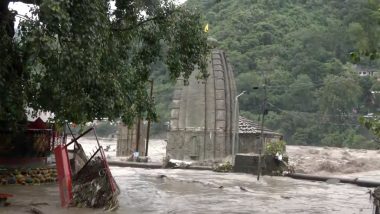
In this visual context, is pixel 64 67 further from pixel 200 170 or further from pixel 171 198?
pixel 200 170

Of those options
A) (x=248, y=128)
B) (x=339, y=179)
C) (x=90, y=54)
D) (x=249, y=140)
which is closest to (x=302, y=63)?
(x=248, y=128)

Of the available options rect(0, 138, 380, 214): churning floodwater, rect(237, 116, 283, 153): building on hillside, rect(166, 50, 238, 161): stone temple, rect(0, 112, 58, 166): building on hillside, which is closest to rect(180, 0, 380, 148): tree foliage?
rect(237, 116, 283, 153): building on hillside

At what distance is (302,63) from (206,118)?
43.6 m

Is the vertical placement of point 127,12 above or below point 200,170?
above

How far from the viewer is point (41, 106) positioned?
11938 mm

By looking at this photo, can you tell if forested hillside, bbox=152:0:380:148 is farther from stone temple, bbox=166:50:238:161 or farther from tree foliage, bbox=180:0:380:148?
stone temple, bbox=166:50:238:161

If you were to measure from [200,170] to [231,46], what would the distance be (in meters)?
47.1

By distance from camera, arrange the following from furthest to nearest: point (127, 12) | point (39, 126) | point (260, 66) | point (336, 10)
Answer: point (336, 10), point (260, 66), point (39, 126), point (127, 12)

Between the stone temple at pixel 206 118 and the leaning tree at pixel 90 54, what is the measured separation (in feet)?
62.0

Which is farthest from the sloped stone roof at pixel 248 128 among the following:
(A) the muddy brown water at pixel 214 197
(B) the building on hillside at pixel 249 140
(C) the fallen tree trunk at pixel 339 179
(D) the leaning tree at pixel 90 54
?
(D) the leaning tree at pixel 90 54

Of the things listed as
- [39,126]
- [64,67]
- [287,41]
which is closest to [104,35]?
[64,67]

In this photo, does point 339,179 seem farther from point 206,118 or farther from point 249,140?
point 206,118

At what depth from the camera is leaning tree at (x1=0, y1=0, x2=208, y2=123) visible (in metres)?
9.35

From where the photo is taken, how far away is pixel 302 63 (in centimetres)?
7538
